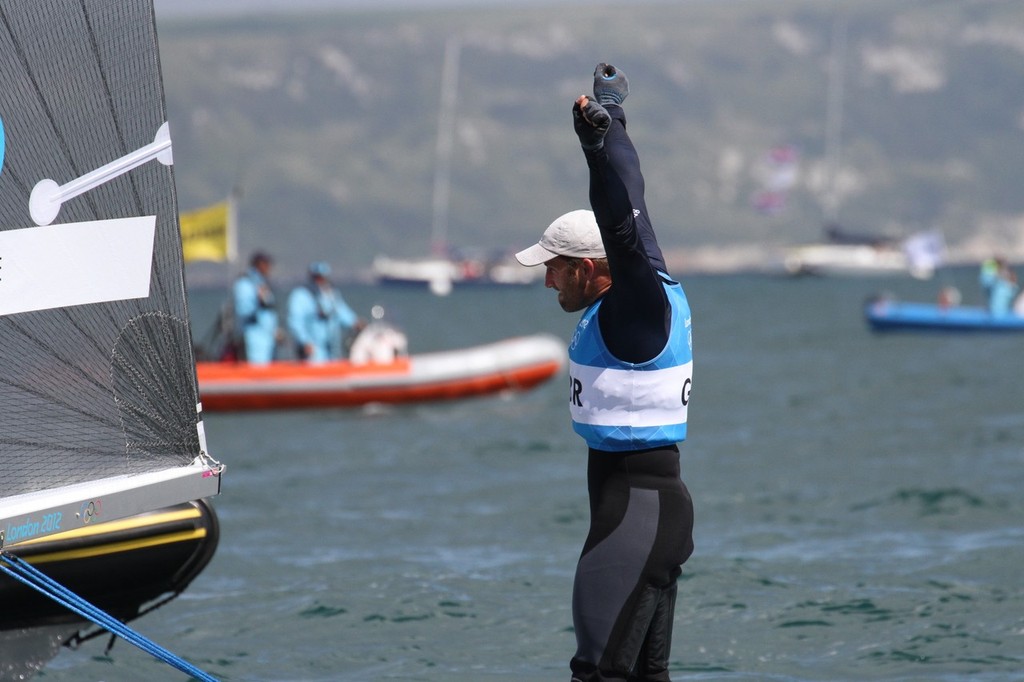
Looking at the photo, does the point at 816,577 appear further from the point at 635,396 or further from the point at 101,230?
the point at 101,230

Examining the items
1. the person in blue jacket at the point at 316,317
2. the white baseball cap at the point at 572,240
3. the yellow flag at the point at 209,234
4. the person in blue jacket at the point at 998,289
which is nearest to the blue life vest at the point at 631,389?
the white baseball cap at the point at 572,240

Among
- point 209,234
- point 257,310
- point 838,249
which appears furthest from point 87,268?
point 838,249

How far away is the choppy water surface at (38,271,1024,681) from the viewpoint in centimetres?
583

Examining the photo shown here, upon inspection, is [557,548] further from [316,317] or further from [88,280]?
[316,317]

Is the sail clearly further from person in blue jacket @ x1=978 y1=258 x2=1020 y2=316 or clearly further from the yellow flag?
person in blue jacket @ x1=978 y1=258 x2=1020 y2=316

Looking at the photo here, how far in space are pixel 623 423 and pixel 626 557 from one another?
13.5 inches

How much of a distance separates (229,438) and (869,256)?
77933 mm

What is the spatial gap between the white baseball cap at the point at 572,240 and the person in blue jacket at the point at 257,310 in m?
10.7

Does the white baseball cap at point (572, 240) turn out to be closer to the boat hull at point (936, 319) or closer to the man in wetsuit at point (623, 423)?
the man in wetsuit at point (623, 423)

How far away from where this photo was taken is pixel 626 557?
3.78 m

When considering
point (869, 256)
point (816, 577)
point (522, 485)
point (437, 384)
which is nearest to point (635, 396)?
point (816, 577)

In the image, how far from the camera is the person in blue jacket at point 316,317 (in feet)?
51.2

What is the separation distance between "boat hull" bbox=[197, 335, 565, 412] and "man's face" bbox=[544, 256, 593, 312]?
1186cm

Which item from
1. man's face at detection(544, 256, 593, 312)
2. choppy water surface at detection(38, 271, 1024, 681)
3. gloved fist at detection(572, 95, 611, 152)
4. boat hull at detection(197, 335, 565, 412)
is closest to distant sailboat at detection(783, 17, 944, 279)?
boat hull at detection(197, 335, 565, 412)
